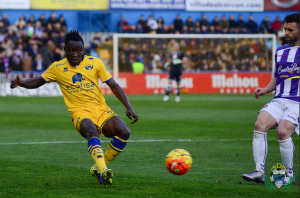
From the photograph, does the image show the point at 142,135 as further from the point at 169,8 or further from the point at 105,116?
the point at 169,8

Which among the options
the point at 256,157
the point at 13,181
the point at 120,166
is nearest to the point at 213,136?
the point at 120,166

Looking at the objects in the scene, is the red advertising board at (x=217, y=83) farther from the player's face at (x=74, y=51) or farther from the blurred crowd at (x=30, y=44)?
the player's face at (x=74, y=51)

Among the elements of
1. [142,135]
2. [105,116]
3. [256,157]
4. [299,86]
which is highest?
[299,86]

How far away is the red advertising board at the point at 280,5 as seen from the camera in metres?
32.4

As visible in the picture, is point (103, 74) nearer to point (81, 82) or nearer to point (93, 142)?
point (81, 82)

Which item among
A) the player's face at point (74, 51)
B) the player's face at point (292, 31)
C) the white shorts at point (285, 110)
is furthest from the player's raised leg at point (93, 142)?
the player's face at point (292, 31)

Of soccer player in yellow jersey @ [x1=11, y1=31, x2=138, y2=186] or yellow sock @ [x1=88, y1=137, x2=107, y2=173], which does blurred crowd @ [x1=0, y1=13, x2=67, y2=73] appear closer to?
soccer player in yellow jersey @ [x1=11, y1=31, x2=138, y2=186]

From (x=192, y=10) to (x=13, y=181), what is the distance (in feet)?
88.1

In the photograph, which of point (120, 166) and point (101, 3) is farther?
point (101, 3)

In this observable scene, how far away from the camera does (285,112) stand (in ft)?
18.2

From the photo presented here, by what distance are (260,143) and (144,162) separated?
2.05 m

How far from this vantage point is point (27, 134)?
10484mm

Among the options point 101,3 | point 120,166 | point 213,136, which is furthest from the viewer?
point 101,3

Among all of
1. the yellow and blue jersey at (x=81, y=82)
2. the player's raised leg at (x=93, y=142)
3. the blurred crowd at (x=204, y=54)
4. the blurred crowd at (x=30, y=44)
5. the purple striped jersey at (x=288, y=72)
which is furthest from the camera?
the blurred crowd at (x=204, y=54)
